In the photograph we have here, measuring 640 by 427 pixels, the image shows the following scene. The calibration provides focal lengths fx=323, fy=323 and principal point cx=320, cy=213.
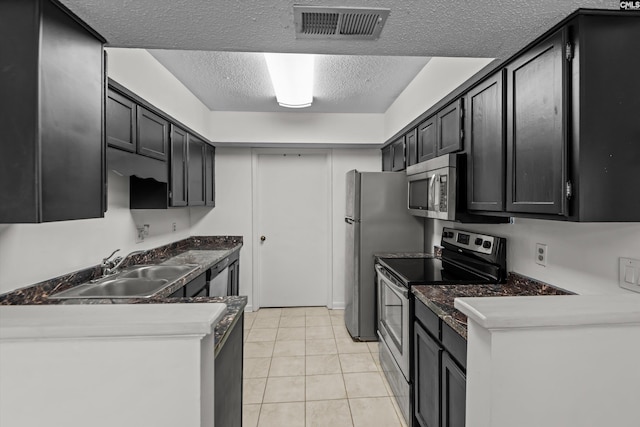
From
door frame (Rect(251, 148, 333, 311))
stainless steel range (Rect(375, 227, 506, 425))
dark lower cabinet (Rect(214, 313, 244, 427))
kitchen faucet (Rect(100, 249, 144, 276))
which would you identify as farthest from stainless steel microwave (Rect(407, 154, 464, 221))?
kitchen faucet (Rect(100, 249, 144, 276))

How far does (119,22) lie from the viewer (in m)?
1.31

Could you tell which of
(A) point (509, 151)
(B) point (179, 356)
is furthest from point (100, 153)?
(A) point (509, 151)

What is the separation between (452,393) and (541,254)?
0.88 metres

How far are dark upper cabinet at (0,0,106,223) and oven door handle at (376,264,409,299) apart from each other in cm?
182

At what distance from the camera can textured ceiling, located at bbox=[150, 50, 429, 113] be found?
2629 mm

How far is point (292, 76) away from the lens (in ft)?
8.84

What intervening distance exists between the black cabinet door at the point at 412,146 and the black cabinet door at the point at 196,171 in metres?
2.19

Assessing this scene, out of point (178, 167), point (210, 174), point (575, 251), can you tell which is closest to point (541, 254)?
point (575, 251)

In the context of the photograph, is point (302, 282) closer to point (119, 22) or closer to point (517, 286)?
point (517, 286)

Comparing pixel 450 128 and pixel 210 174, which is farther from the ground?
pixel 450 128

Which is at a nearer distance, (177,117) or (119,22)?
(119,22)

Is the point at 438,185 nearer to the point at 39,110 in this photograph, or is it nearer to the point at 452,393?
the point at 452,393

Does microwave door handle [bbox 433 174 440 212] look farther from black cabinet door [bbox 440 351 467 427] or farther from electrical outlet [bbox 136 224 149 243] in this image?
electrical outlet [bbox 136 224 149 243]

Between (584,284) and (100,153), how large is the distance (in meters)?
2.30
